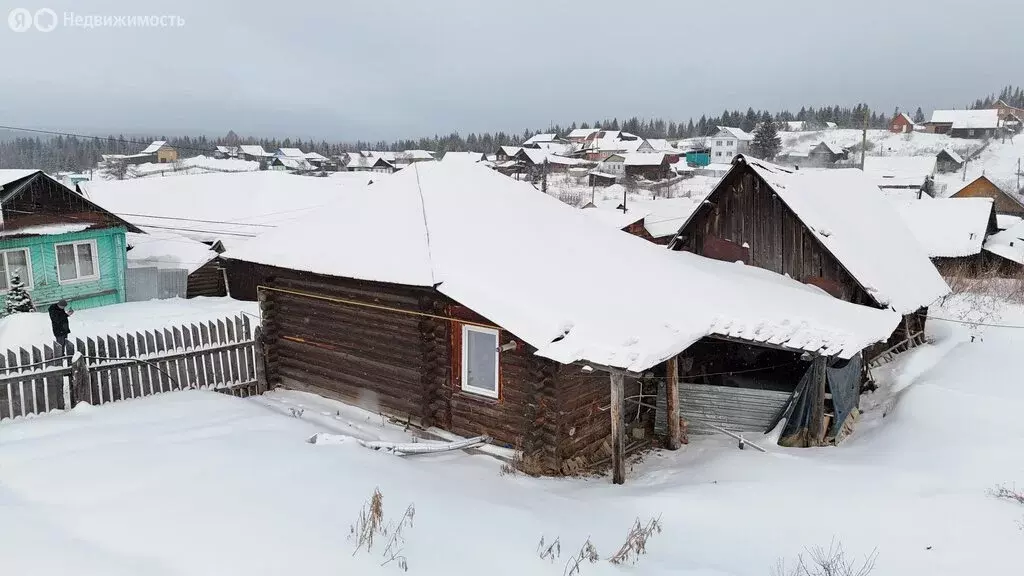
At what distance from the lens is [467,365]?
12.0 metres

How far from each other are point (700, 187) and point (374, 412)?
7823 centimetres

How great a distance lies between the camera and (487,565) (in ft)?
22.0

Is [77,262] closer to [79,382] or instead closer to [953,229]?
[79,382]

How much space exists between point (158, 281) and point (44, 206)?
19.8ft

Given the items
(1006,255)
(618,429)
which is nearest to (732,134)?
(1006,255)

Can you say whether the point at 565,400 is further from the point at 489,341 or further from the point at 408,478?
the point at 408,478

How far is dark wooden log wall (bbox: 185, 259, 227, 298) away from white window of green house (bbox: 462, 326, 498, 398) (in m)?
20.8

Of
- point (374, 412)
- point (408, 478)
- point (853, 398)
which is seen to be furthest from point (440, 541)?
point (853, 398)

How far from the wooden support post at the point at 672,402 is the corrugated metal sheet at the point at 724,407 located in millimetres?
198

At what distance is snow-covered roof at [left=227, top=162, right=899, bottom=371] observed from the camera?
10.4 m

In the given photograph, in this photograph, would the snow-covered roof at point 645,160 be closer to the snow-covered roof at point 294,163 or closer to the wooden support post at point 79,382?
the snow-covered roof at point 294,163

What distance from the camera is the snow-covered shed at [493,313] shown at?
10.7 meters

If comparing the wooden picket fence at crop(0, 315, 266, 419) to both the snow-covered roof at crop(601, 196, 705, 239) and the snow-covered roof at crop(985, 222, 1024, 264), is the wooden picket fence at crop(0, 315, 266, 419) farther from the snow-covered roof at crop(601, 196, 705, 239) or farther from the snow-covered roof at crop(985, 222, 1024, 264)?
the snow-covered roof at crop(985, 222, 1024, 264)

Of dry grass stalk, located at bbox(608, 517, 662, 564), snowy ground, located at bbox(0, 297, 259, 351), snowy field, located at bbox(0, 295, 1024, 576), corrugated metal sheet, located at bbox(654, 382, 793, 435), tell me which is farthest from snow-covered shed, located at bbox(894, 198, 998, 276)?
snowy ground, located at bbox(0, 297, 259, 351)
